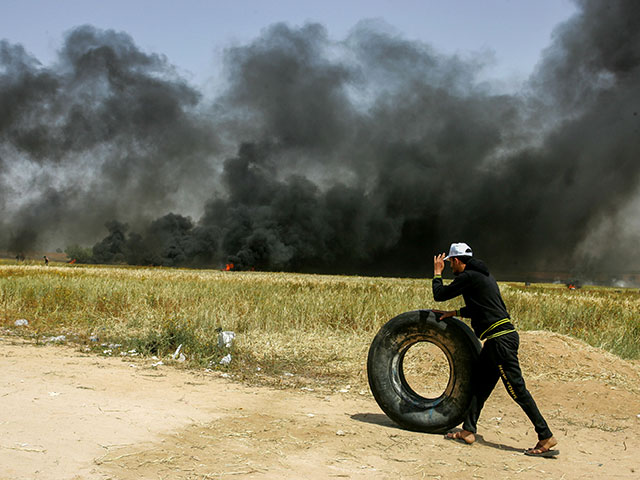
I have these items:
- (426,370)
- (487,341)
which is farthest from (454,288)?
Result: (426,370)

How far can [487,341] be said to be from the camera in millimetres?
6312

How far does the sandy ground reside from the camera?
525 centimetres

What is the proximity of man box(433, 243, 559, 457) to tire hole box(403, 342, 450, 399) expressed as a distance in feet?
9.51

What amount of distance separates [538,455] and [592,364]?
516 cm

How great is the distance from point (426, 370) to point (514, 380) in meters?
4.54

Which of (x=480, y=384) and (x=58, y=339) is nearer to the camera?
(x=480, y=384)

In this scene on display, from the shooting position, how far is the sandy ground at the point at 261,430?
5246 millimetres

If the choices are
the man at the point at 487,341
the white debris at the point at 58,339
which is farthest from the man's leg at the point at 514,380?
the white debris at the point at 58,339

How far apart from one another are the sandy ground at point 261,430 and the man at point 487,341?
1.08 ft

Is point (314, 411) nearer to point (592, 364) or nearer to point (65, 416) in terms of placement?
point (65, 416)

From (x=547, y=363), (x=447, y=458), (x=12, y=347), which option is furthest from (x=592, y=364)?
(x=12, y=347)

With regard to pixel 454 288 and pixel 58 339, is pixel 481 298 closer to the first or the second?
pixel 454 288

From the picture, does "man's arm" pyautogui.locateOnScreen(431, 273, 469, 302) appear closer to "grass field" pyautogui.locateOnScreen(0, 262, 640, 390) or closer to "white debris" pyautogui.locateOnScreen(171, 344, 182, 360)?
"grass field" pyautogui.locateOnScreen(0, 262, 640, 390)

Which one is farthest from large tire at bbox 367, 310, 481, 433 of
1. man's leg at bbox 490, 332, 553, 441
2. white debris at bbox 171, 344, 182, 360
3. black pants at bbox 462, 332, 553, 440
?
white debris at bbox 171, 344, 182, 360
